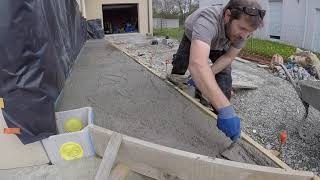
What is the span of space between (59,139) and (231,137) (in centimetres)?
116

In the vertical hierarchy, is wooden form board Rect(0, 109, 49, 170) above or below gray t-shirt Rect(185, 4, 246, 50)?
below

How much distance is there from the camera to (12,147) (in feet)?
5.95

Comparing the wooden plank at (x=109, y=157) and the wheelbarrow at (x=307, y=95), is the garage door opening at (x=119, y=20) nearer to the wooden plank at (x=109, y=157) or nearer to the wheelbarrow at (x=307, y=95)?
the wheelbarrow at (x=307, y=95)

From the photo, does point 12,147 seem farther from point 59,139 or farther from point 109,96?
point 109,96

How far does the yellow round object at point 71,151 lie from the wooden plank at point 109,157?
0.35m

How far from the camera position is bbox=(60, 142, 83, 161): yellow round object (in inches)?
72.9

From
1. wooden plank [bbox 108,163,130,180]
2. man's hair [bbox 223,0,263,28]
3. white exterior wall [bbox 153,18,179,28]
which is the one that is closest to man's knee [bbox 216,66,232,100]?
man's hair [bbox 223,0,263,28]

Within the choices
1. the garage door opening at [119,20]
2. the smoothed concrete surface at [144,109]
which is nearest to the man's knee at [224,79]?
the smoothed concrete surface at [144,109]

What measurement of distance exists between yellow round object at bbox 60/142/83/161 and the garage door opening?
17040mm

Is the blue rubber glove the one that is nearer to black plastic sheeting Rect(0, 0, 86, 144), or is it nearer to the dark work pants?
black plastic sheeting Rect(0, 0, 86, 144)

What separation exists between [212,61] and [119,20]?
1721cm

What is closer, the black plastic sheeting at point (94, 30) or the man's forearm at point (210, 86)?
the man's forearm at point (210, 86)

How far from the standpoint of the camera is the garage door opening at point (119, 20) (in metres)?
18.7

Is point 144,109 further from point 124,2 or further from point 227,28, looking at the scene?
point 124,2
